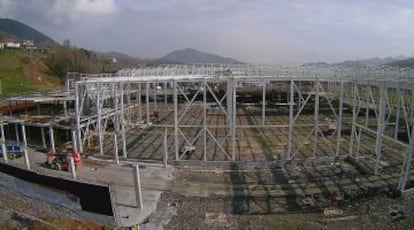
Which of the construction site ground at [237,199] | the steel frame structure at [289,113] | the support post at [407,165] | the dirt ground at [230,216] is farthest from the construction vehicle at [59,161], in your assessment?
the support post at [407,165]

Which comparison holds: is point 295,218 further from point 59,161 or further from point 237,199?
point 59,161

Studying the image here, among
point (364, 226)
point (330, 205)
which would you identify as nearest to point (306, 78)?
point (330, 205)

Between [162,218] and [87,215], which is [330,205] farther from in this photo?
[87,215]

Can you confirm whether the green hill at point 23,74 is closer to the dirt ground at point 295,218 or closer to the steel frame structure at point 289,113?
the steel frame structure at point 289,113

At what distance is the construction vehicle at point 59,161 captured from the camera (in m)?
19.7

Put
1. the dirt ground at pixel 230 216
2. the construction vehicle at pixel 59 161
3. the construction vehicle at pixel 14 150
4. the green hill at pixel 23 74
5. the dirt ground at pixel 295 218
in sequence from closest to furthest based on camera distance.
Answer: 1. the dirt ground at pixel 295 218
2. the dirt ground at pixel 230 216
3. the construction vehicle at pixel 59 161
4. the construction vehicle at pixel 14 150
5. the green hill at pixel 23 74

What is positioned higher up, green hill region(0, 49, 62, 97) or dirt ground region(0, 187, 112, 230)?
green hill region(0, 49, 62, 97)

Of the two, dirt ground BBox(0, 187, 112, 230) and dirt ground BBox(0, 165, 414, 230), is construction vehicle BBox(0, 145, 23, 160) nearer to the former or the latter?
dirt ground BBox(0, 187, 112, 230)

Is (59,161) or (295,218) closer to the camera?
(295,218)

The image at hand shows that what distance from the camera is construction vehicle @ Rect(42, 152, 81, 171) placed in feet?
64.5

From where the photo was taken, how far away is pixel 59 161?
2003 cm

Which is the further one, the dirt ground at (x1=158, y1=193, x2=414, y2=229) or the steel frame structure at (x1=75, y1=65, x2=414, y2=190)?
the steel frame structure at (x1=75, y1=65, x2=414, y2=190)

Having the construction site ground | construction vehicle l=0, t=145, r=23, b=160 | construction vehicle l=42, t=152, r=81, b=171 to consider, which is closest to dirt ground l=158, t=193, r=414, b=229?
the construction site ground

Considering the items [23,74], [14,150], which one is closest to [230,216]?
[14,150]
